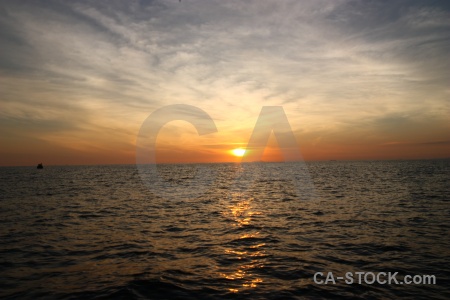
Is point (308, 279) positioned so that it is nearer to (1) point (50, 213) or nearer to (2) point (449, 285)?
(2) point (449, 285)

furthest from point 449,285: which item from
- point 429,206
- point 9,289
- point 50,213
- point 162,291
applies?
point 50,213

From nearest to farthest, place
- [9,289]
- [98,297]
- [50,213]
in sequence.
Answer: [98,297], [9,289], [50,213]

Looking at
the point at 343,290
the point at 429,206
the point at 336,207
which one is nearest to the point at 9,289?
the point at 343,290

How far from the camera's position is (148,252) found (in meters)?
16.6

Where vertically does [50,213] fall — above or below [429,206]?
below

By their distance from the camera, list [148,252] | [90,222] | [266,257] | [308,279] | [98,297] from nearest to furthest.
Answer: [98,297]
[308,279]
[266,257]
[148,252]
[90,222]

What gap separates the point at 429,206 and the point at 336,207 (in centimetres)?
983

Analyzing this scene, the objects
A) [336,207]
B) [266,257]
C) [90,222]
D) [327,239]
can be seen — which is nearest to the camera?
[266,257]

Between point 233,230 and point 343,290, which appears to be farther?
point 233,230

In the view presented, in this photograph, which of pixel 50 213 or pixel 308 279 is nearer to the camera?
pixel 308 279

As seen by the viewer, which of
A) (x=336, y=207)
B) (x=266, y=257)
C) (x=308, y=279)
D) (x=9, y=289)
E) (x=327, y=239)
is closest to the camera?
(x=9, y=289)

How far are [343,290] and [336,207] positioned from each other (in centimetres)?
2154

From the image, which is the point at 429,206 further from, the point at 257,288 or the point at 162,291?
the point at 162,291

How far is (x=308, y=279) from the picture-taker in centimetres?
1249
